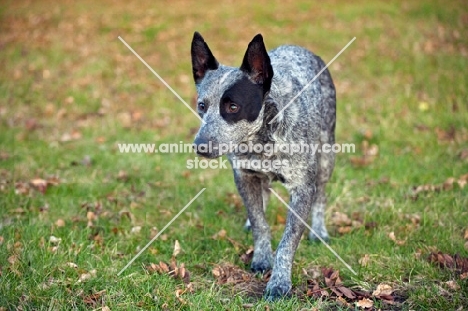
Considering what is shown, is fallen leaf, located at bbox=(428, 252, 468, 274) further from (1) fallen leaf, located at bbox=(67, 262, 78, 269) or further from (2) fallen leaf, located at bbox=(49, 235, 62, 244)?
(2) fallen leaf, located at bbox=(49, 235, 62, 244)

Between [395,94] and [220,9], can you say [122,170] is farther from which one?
[220,9]

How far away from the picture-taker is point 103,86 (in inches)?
481

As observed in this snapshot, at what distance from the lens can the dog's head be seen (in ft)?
14.6

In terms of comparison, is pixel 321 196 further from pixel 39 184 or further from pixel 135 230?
pixel 39 184

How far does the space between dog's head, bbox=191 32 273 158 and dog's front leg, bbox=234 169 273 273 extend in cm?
69

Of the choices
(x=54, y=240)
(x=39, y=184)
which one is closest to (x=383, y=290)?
(x=54, y=240)

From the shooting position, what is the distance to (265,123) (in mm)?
4766

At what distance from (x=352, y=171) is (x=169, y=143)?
319 centimetres

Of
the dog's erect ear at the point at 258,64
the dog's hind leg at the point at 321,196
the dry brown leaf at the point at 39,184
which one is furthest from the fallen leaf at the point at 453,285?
the dry brown leaf at the point at 39,184

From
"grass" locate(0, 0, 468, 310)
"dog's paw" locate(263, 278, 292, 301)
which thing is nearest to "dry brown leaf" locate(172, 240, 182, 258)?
"grass" locate(0, 0, 468, 310)

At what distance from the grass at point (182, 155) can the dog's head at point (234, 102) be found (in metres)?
1.31

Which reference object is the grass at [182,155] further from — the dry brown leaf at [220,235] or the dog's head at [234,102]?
the dog's head at [234,102]

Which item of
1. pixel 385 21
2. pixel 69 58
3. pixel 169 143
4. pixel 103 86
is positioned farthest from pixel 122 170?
pixel 385 21

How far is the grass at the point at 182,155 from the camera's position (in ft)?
15.9
